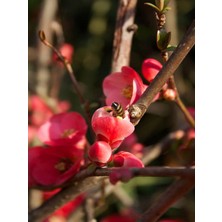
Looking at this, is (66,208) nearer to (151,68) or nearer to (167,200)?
(167,200)

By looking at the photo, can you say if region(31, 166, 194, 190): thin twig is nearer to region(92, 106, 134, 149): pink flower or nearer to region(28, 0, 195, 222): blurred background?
region(92, 106, 134, 149): pink flower

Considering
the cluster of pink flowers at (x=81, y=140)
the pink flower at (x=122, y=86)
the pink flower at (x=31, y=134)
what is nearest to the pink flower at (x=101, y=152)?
the cluster of pink flowers at (x=81, y=140)

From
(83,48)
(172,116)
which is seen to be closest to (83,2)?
(83,48)

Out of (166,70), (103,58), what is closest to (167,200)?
(166,70)

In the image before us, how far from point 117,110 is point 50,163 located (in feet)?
0.87

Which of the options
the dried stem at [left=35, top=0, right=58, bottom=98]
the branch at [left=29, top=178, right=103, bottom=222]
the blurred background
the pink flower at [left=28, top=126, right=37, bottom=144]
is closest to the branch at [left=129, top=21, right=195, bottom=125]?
the branch at [left=29, top=178, right=103, bottom=222]

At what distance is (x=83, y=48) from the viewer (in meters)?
1.89

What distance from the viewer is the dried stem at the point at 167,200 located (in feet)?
2.58

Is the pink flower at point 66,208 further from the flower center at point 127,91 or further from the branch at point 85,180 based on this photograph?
the flower center at point 127,91

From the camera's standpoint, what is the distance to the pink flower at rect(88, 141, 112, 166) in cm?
63
